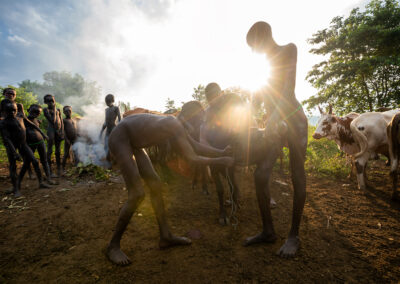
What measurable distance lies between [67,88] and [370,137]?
211 ft

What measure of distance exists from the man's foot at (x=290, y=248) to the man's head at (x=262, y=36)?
7.78 ft

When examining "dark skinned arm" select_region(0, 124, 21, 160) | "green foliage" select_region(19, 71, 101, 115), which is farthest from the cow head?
"green foliage" select_region(19, 71, 101, 115)

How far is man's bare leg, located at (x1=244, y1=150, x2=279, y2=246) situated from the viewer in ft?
7.44

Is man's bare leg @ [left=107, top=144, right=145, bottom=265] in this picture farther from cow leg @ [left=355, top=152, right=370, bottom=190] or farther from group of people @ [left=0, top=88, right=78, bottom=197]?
cow leg @ [left=355, top=152, right=370, bottom=190]

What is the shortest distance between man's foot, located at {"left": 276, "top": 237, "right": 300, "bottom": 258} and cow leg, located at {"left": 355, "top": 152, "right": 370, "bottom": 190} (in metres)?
3.26

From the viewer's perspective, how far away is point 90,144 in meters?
7.68

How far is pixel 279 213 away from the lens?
3.28 metres

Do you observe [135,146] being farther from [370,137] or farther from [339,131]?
[339,131]

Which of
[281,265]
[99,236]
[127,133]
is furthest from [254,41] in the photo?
[99,236]

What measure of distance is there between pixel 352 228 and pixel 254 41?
308 cm

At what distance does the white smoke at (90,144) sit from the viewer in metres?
7.02

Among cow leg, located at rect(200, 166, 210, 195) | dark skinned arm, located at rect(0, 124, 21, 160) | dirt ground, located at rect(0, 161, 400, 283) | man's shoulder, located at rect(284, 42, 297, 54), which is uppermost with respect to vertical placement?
man's shoulder, located at rect(284, 42, 297, 54)

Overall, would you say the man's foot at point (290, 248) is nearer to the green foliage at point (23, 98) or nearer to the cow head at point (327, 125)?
→ the cow head at point (327, 125)

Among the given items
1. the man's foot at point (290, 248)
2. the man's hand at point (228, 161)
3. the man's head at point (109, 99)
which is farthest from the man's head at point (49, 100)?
the man's foot at point (290, 248)
